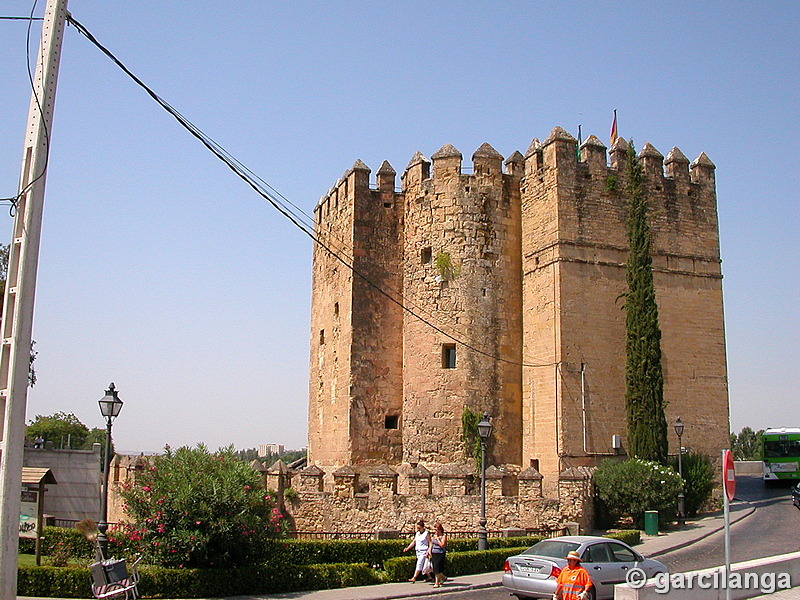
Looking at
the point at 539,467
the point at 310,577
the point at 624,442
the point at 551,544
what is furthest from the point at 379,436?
the point at 551,544

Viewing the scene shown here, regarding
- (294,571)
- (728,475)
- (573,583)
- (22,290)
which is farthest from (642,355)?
(22,290)

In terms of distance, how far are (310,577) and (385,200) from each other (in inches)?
651

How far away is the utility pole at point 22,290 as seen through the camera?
894 cm

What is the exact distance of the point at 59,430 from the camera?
60156 mm

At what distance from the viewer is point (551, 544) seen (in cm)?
1344

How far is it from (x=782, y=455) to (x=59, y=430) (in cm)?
4972

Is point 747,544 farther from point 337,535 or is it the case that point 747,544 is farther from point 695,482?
point 337,535

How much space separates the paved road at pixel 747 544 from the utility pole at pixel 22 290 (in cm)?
804

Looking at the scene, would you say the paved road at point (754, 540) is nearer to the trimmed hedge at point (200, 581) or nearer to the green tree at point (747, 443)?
the trimmed hedge at point (200, 581)

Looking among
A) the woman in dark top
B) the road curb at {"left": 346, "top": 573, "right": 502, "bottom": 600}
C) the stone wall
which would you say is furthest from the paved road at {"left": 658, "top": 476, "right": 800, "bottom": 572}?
the woman in dark top

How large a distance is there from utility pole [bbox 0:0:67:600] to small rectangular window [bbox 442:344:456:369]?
18125 mm

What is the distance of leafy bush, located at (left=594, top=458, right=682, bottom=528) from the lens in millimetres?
21547

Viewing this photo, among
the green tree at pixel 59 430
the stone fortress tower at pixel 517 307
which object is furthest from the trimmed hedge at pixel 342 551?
the green tree at pixel 59 430

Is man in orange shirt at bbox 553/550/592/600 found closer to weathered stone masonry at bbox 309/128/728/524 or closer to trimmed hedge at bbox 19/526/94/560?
trimmed hedge at bbox 19/526/94/560
